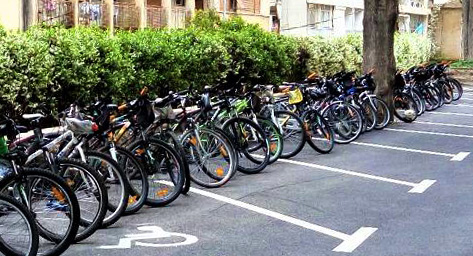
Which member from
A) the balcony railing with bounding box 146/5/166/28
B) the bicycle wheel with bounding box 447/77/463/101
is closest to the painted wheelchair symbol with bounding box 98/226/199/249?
the bicycle wheel with bounding box 447/77/463/101

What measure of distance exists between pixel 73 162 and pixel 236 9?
27.9m

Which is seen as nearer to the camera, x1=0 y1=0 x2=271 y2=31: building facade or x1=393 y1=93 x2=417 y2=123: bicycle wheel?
x1=393 y1=93 x2=417 y2=123: bicycle wheel

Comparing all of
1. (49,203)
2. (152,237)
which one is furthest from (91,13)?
(49,203)

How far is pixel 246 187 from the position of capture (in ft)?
28.5

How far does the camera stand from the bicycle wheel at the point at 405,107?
51.5ft

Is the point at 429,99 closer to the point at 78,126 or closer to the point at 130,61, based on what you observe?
the point at 130,61

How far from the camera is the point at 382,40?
15461 mm

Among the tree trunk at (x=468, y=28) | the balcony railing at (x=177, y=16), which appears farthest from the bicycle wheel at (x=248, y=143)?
the tree trunk at (x=468, y=28)

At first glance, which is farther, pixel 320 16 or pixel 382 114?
pixel 320 16

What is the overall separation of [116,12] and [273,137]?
17.4 m

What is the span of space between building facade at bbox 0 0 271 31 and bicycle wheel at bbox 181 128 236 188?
39.5 feet

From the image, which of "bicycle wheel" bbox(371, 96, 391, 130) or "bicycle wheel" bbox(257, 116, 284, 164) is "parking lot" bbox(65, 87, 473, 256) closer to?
"bicycle wheel" bbox(257, 116, 284, 164)

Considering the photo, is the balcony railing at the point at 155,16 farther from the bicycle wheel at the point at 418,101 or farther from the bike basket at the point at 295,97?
the bike basket at the point at 295,97

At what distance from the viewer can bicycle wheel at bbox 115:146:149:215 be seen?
7086 mm
